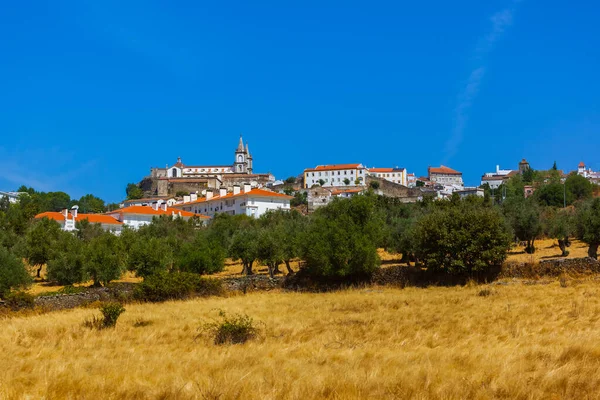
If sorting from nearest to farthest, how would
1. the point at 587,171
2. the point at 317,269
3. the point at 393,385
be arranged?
the point at 393,385
the point at 317,269
the point at 587,171

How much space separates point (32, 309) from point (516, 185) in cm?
12525

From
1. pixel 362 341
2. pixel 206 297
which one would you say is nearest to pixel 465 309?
pixel 362 341

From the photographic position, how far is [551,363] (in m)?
8.47

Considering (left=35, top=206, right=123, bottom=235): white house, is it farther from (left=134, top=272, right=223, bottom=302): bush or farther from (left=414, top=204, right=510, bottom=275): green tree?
(left=414, top=204, right=510, bottom=275): green tree

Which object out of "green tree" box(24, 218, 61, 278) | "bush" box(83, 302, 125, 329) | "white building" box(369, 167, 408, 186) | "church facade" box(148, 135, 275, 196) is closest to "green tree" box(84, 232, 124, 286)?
"green tree" box(24, 218, 61, 278)

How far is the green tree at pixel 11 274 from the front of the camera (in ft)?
98.5

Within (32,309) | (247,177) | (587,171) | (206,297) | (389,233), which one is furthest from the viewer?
(587,171)

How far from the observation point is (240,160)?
585 feet

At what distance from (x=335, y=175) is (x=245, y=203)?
63.8 m

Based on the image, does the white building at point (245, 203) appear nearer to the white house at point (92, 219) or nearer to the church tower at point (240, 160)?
the white house at point (92, 219)

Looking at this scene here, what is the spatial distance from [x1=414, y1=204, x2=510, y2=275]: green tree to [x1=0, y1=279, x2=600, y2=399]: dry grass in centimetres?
550

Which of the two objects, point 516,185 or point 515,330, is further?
point 516,185

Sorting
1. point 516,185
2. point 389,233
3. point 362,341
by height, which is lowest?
point 362,341

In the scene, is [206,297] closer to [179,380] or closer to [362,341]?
[362,341]
